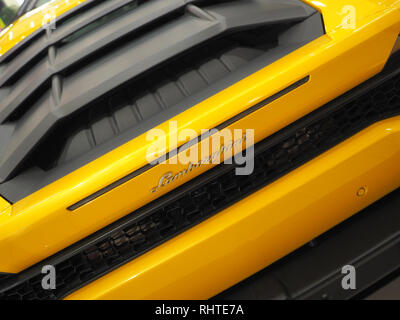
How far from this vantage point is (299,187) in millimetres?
A: 1063

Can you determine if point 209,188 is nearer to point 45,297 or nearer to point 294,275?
point 294,275

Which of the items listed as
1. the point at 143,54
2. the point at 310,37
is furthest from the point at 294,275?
Result: the point at 143,54

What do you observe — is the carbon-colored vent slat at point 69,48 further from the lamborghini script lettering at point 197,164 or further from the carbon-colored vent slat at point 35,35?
the lamborghini script lettering at point 197,164

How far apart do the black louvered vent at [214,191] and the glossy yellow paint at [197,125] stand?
0.13 ft

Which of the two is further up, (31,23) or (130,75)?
(31,23)

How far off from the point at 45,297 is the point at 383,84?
4.05 feet

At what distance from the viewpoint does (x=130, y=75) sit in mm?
979

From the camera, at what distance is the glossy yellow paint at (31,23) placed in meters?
1.65

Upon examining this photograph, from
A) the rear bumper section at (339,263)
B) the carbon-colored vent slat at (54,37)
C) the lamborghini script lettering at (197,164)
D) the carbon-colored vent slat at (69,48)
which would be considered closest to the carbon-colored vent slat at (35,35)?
the carbon-colored vent slat at (54,37)

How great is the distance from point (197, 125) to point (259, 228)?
396mm

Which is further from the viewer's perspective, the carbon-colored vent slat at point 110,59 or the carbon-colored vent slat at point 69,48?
the carbon-colored vent slat at point 69,48

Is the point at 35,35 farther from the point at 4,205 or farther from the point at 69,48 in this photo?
the point at 4,205

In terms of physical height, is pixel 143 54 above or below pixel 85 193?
above

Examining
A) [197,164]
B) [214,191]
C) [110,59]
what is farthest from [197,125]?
[110,59]
